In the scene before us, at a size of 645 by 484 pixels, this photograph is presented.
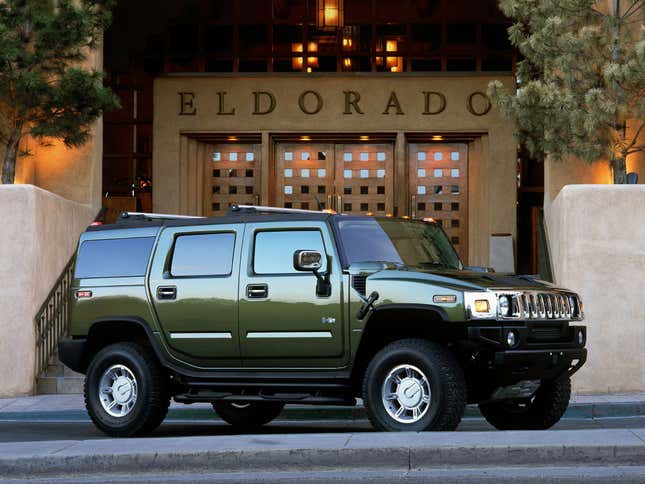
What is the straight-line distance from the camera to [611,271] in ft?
54.6

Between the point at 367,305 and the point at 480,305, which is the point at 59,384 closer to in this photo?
the point at 367,305

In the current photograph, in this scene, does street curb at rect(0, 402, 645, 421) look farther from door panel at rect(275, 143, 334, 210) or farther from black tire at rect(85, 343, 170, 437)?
door panel at rect(275, 143, 334, 210)

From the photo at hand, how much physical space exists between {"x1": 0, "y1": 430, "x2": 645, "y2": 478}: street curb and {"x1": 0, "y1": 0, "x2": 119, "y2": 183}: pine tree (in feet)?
29.6

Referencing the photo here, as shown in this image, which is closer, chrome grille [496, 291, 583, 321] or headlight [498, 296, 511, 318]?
headlight [498, 296, 511, 318]

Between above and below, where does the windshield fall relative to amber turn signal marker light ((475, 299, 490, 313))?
above

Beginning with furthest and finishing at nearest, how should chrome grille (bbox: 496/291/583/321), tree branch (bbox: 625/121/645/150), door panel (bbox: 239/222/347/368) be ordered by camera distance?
tree branch (bbox: 625/121/645/150)
door panel (bbox: 239/222/347/368)
chrome grille (bbox: 496/291/583/321)

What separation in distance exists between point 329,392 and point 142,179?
1355 cm

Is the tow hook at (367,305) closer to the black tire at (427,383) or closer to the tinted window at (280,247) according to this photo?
the black tire at (427,383)

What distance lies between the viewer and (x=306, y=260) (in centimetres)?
1079

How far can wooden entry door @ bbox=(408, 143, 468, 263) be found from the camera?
23.5m

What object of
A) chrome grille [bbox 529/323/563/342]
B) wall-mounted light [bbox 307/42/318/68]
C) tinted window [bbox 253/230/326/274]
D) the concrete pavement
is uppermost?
wall-mounted light [bbox 307/42/318/68]

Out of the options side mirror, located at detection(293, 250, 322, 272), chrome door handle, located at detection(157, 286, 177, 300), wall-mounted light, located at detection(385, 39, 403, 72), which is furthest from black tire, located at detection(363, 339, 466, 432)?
wall-mounted light, located at detection(385, 39, 403, 72)

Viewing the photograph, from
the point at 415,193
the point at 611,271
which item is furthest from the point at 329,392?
the point at 415,193

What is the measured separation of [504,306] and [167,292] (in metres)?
3.30
